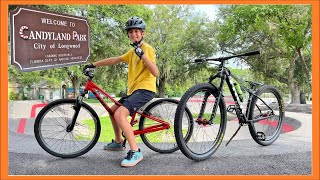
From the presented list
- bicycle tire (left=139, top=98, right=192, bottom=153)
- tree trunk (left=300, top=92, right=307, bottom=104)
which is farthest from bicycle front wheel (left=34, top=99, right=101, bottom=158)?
tree trunk (left=300, top=92, right=307, bottom=104)

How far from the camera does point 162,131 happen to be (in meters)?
2.31

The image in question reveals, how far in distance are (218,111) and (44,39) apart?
1.18m

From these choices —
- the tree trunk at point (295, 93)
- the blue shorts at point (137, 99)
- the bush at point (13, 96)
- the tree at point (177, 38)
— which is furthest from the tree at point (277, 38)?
the bush at point (13, 96)

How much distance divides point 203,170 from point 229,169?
0.53 feet

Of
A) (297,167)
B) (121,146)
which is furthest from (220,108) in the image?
(121,146)

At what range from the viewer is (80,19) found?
2244 mm

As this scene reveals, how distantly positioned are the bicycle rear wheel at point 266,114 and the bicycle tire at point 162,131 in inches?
22.7

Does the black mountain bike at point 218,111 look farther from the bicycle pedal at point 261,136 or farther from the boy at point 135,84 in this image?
the boy at point 135,84

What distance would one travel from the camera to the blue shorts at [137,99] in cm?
196

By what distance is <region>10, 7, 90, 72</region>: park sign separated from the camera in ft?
6.63

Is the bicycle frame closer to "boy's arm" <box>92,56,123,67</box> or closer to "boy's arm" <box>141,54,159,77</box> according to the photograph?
"boy's arm" <box>141,54,159,77</box>

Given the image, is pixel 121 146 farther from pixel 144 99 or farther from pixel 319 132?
pixel 319 132

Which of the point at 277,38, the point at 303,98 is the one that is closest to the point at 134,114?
the point at 303,98

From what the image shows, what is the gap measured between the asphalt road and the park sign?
1.92 feet
